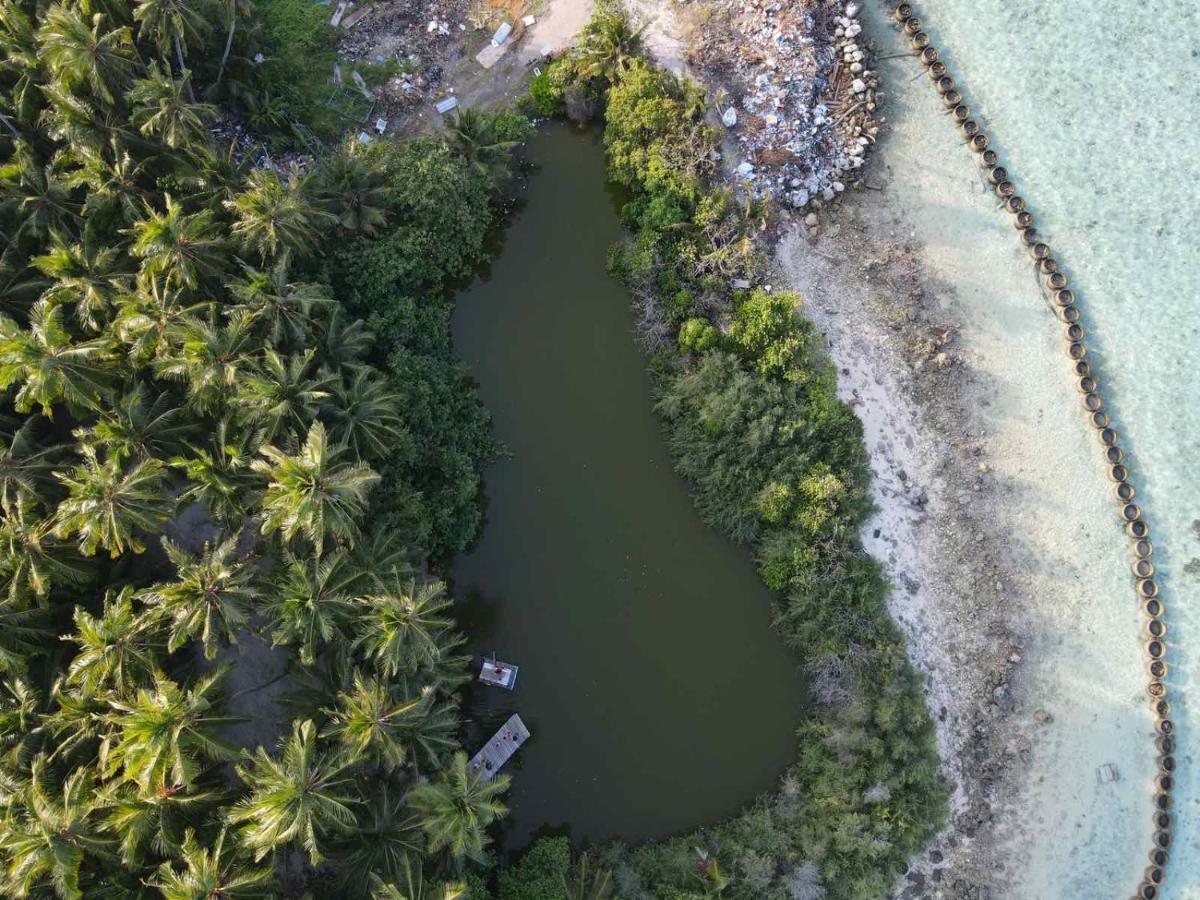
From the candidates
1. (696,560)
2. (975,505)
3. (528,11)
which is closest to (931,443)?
(975,505)

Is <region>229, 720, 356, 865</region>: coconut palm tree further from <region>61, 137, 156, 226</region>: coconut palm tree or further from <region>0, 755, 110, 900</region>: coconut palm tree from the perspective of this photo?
<region>61, 137, 156, 226</region>: coconut palm tree

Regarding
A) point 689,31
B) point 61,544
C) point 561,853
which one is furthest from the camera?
point 689,31

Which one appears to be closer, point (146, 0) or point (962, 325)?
point (146, 0)

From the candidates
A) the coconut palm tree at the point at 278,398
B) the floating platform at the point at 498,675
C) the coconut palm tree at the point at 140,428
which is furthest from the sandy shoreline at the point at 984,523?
the coconut palm tree at the point at 140,428

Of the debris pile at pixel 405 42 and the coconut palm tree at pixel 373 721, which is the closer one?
the coconut palm tree at pixel 373 721

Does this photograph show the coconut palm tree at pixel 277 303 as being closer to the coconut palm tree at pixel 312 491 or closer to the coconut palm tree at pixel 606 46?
the coconut palm tree at pixel 312 491

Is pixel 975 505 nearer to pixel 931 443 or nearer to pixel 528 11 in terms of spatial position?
pixel 931 443
